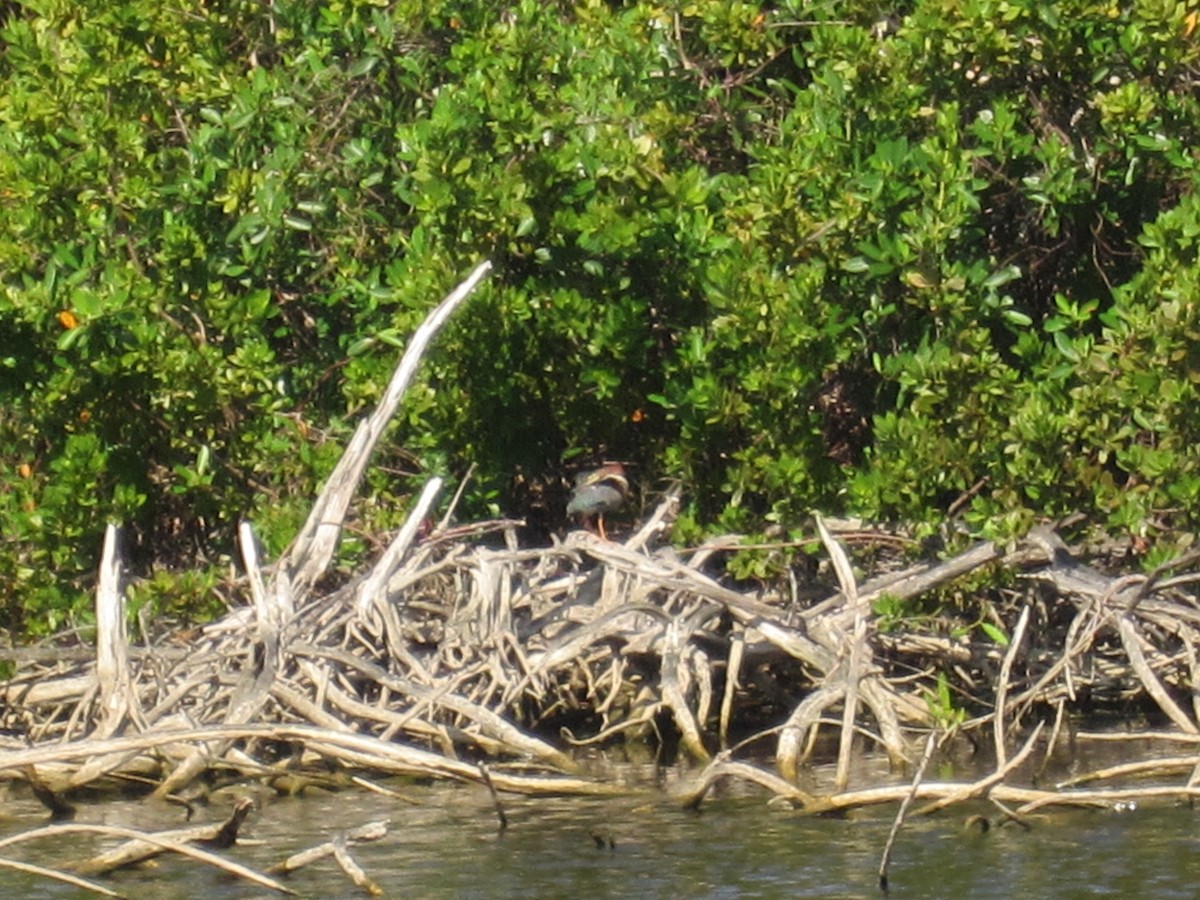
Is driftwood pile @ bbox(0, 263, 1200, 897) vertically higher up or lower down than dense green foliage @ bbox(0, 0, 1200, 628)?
lower down

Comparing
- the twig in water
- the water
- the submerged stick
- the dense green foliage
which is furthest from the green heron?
the submerged stick

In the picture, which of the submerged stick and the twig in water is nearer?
the submerged stick

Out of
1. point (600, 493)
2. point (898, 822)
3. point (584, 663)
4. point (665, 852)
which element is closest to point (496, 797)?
point (665, 852)

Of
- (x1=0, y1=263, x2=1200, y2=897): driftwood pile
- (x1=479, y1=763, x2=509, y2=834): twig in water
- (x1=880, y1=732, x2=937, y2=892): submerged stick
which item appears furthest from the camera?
(x1=0, y1=263, x2=1200, y2=897): driftwood pile

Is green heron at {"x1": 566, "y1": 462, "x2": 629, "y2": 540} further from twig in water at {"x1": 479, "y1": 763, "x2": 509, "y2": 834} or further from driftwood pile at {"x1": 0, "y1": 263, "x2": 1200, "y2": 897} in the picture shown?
twig in water at {"x1": 479, "y1": 763, "x2": 509, "y2": 834}

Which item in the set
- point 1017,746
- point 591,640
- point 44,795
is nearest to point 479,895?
point 44,795

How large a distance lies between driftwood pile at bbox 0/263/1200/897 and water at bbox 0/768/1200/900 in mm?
172

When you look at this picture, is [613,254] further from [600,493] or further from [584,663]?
[584,663]

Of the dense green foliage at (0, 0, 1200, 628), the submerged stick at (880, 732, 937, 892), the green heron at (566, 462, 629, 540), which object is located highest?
the dense green foliage at (0, 0, 1200, 628)

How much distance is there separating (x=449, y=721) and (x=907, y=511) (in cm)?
218

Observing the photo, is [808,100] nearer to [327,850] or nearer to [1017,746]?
[1017,746]

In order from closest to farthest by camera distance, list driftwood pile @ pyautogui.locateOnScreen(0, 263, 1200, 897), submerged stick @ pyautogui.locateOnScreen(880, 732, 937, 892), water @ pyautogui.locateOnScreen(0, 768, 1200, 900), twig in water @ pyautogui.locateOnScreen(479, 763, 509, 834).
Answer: submerged stick @ pyautogui.locateOnScreen(880, 732, 937, 892) → water @ pyautogui.locateOnScreen(0, 768, 1200, 900) → twig in water @ pyautogui.locateOnScreen(479, 763, 509, 834) → driftwood pile @ pyautogui.locateOnScreen(0, 263, 1200, 897)

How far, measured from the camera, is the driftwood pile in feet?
31.2

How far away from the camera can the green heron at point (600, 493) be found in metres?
11.1
